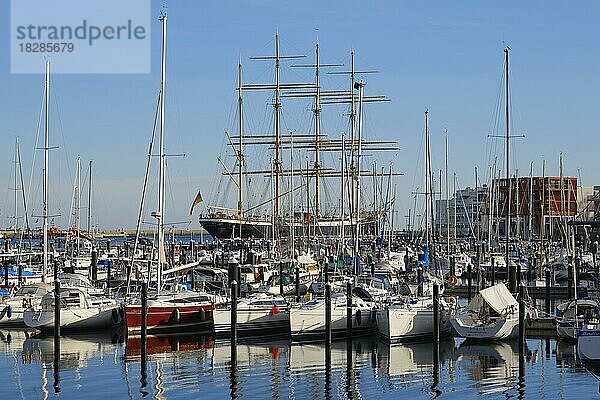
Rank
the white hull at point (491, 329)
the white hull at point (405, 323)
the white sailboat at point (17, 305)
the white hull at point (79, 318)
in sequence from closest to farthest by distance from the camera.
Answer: the white hull at point (491, 329), the white hull at point (405, 323), the white hull at point (79, 318), the white sailboat at point (17, 305)

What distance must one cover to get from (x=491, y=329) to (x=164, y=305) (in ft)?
46.7

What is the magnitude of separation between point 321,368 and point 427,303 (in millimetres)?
9129

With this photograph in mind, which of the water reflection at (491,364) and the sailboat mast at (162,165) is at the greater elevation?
the sailboat mast at (162,165)

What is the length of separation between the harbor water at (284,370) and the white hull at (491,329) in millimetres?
430

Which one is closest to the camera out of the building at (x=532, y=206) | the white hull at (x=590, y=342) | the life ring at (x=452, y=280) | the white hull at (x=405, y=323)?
the white hull at (x=590, y=342)

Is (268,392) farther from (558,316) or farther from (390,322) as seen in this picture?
(558,316)

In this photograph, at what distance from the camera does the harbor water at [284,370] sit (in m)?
33.2

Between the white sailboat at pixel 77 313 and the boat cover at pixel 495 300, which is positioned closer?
the boat cover at pixel 495 300

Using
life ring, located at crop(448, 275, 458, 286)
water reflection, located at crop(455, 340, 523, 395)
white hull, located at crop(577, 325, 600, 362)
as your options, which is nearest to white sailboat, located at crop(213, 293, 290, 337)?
water reflection, located at crop(455, 340, 523, 395)

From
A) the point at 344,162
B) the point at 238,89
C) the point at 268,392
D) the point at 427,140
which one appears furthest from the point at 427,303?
the point at 238,89

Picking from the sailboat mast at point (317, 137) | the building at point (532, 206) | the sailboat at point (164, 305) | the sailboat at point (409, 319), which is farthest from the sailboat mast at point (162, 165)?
the sailboat mast at point (317, 137)

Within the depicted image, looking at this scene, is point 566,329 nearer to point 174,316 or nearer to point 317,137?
point 174,316

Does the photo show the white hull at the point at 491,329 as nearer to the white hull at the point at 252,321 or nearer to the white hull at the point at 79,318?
the white hull at the point at 252,321

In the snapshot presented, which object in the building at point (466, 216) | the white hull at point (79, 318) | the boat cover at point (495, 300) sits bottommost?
the white hull at point (79, 318)
